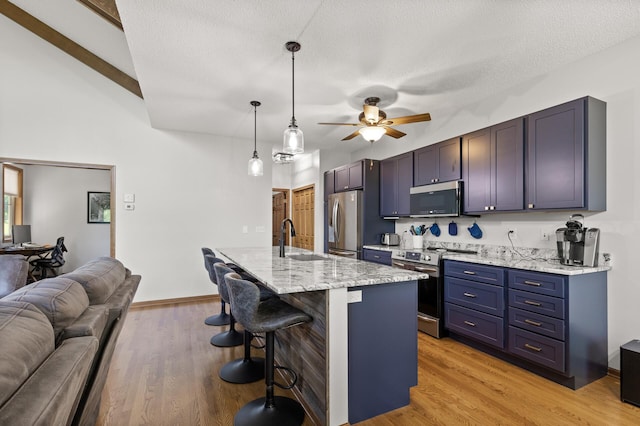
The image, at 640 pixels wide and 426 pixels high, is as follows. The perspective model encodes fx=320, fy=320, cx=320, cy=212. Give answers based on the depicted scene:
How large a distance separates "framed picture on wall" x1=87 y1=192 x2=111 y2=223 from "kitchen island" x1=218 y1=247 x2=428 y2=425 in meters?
6.40

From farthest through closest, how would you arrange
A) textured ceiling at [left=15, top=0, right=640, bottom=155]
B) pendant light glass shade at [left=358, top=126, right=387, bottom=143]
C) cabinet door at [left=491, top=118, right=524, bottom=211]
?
pendant light glass shade at [left=358, top=126, right=387, bottom=143]
cabinet door at [left=491, top=118, right=524, bottom=211]
textured ceiling at [left=15, top=0, right=640, bottom=155]

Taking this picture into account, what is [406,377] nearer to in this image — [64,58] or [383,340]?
[383,340]

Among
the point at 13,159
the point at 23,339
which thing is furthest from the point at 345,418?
the point at 13,159

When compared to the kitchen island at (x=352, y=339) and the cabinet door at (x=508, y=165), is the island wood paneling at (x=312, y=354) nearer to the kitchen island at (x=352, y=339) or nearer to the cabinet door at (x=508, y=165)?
the kitchen island at (x=352, y=339)

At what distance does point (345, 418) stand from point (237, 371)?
105cm

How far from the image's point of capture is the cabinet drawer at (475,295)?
2.88 metres

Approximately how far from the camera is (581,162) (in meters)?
2.55

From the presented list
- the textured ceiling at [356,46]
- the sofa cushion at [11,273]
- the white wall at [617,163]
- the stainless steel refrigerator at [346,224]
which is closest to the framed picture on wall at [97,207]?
the textured ceiling at [356,46]

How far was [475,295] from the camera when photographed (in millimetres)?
3078

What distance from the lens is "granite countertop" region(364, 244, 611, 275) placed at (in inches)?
97.6

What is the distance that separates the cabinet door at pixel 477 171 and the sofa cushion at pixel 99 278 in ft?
11.1

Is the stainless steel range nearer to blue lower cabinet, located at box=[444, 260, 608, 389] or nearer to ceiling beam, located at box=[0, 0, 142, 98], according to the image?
blue lower cabinet, located at box=[444, 260, 608, 389]

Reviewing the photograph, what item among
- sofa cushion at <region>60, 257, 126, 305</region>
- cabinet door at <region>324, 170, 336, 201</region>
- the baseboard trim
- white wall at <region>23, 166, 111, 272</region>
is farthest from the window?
cabinet door at <region>324, 170, 336, 201</region>

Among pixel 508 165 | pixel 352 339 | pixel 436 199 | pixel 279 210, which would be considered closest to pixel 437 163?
pixel 436 199
